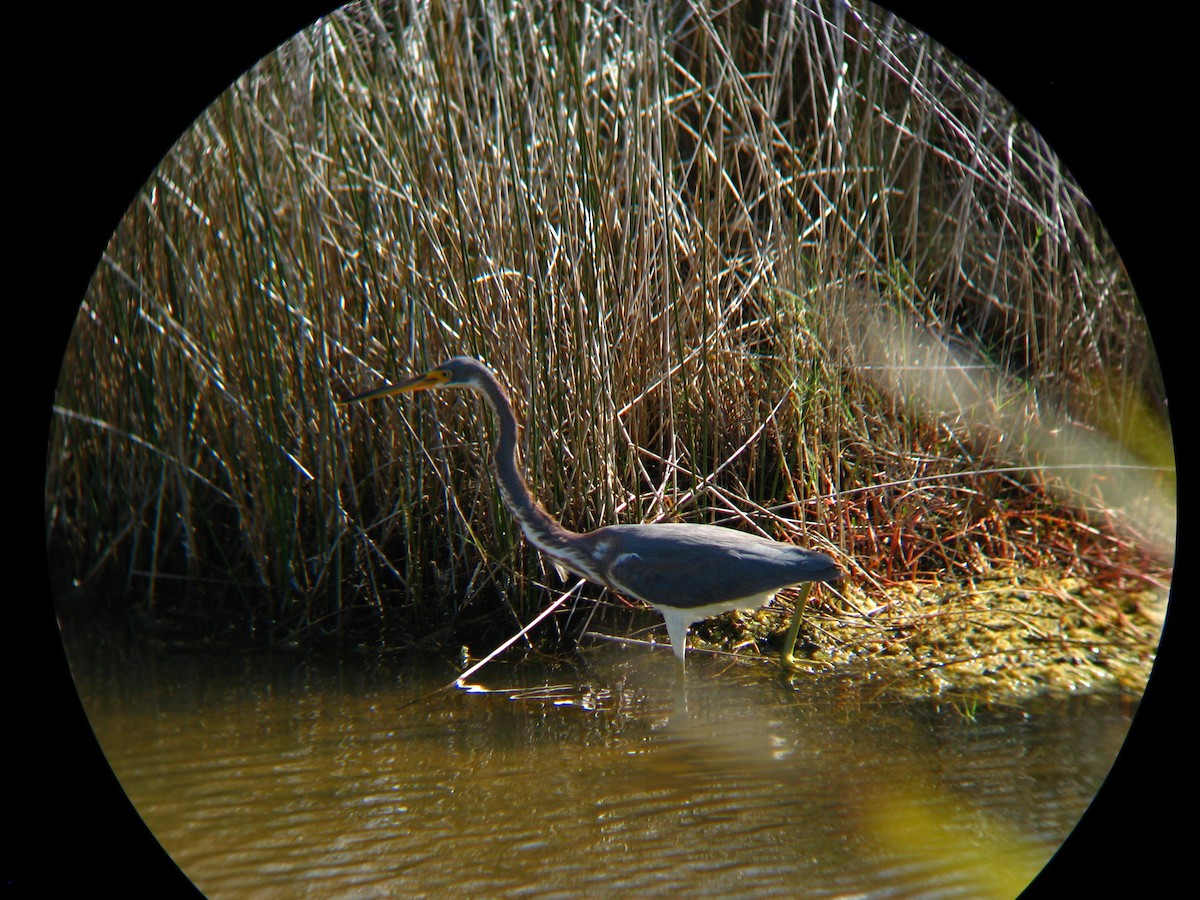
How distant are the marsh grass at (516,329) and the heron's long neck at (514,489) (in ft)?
1.44

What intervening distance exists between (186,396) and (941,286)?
3.81 metres

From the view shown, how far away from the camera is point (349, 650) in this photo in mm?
5098

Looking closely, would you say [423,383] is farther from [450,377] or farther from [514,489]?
[514,489]

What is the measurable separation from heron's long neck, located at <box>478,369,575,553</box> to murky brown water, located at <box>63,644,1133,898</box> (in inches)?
27.5

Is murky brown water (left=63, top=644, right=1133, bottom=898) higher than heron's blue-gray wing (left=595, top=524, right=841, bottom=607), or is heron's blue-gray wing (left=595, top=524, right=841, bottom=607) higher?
heron's blue-gray wing (left=595, top=524, right=841, bottom=607)

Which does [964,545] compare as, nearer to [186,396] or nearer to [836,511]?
[836,511]

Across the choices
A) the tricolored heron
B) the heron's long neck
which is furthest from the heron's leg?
the heron's long neck

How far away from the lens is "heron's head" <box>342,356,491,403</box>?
4.54 m

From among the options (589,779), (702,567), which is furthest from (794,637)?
(589,779)

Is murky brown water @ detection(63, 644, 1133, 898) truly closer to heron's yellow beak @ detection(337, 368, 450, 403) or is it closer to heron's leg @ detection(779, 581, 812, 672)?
heron's leg @ detection(779, 581, 812, 672)

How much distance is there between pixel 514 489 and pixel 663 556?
0.72 metres

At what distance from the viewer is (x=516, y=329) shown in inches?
198

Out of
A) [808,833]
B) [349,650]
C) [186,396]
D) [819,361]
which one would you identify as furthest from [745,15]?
[808,833]

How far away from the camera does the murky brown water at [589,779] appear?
10.7 ft
